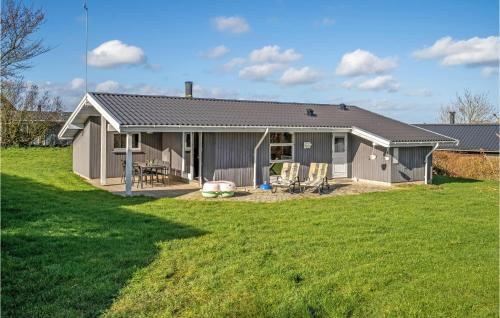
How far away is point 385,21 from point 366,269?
1392cm

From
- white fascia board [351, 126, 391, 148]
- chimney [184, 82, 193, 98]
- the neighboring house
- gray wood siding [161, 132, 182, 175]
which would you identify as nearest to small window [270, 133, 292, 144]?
white fascia board [351, 126, 391, 148]

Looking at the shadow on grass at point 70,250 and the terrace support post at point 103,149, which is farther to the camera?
the terrace support post at point 103,149

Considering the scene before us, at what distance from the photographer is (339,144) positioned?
17.9 m

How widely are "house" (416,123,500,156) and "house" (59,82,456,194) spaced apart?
8.97m

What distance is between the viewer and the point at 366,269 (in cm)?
612

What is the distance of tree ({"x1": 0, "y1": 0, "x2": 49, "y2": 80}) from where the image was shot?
1057cm

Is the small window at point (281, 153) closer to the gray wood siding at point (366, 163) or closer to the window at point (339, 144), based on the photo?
the window at point (339, 144)

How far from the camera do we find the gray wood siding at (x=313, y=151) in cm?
1664

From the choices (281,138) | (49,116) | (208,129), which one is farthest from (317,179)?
(49,116)

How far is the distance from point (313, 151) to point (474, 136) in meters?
16.3

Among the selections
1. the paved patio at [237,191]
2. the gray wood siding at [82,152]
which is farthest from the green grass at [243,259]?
the gray wood siding at [82,152]

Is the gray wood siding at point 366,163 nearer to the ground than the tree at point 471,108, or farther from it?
nearer to the ground

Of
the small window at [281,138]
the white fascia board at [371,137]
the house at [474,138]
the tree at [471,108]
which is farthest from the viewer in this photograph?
the tree at [471,108]

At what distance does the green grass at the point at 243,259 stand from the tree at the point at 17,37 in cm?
344
